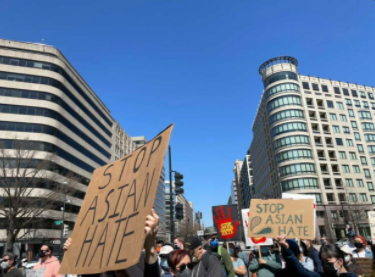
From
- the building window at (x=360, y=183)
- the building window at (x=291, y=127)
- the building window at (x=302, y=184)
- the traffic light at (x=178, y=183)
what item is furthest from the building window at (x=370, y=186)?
the traffic light at (x=178, y=183)

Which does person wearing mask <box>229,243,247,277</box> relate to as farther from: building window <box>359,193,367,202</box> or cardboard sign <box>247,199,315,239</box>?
building window <box>359,193,367,202</box>

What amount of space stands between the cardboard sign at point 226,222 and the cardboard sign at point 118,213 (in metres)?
7.58

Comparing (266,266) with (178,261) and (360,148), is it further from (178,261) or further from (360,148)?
(360,148)

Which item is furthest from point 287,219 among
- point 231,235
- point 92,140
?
point 92,140

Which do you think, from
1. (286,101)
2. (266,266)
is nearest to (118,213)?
(266,266)

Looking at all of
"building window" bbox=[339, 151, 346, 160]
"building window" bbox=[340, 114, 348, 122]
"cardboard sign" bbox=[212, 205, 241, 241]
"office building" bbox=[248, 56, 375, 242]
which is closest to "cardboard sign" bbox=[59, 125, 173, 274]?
"cardboard sign" bbox=[212, 205, 241, 241]

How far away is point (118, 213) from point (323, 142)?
192 ft

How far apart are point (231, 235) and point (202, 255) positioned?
5.89 m

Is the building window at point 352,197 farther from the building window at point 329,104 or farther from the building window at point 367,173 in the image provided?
the building window at point 329,104

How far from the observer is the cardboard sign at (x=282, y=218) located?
18.0 ft

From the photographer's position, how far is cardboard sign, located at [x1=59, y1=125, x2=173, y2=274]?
6.43 feet

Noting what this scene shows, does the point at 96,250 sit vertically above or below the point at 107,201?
below

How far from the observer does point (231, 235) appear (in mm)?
Result: 9492

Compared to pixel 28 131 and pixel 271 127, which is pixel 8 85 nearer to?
pixel 28 131
